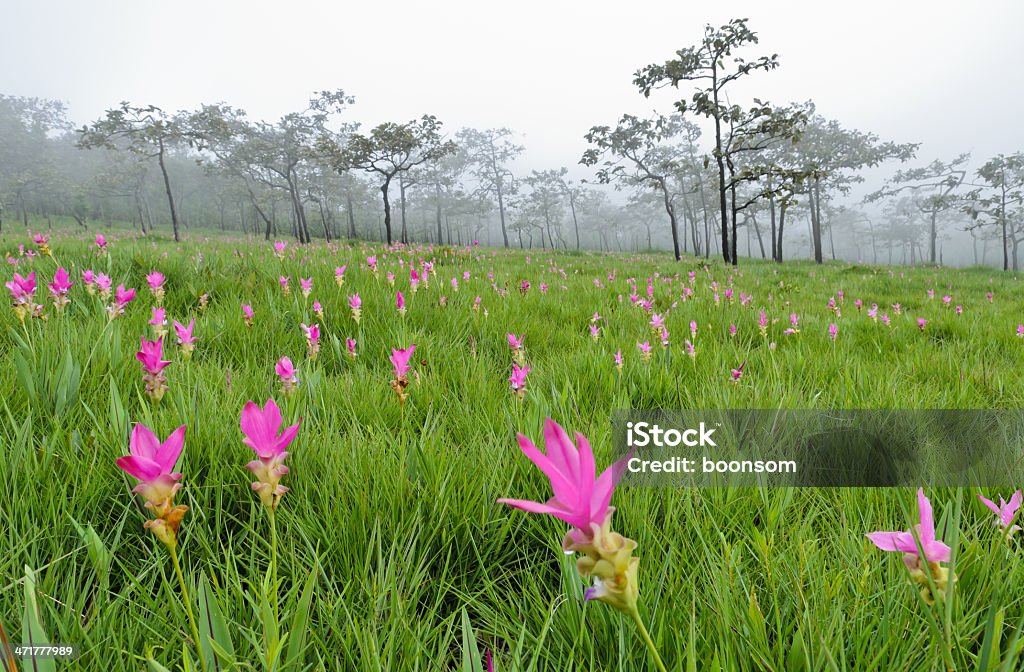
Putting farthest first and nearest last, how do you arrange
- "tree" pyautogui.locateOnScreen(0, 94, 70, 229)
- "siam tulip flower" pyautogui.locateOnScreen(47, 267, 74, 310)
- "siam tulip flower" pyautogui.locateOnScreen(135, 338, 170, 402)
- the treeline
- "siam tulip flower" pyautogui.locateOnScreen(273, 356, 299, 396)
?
"tree" pyautogui.locateOnScreen(0, 94, 70, 229), the treeline, "siam tulip flower" pyautogui.locateOnScreen(47, 267, 74, 310), "siam tulip flower" pyautogui.locateOnScreen(273, 356, 299, 396), "siam tulip flower" pyautogui.locateOnScreen(135, 338, 170, 402)

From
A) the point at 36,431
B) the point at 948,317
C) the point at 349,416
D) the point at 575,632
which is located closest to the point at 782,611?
the point at 575,632

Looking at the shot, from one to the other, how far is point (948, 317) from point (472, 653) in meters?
5.81

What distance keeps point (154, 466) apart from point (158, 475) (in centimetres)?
3

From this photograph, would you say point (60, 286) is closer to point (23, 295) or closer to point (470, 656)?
point (23, 295)

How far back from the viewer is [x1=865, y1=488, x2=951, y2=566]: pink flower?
608mm

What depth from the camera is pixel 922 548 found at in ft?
1.97

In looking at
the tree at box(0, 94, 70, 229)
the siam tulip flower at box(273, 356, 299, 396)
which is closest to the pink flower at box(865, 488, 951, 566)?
the siam tulip flower at box(273, 356, 299, 396)

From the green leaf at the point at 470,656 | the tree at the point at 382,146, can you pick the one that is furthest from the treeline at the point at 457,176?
the green leaf at the point at 470,656

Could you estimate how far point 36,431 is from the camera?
1485mm

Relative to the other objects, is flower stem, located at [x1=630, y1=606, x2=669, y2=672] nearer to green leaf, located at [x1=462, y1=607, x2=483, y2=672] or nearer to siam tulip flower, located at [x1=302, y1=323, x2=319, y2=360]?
green leaf, located at [x1=462, y1=607, x2=483, y2=672]

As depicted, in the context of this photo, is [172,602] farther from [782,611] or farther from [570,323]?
[570,323]

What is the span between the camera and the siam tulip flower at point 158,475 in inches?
24.9

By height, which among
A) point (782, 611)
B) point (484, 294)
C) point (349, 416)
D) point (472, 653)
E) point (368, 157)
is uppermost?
point (368, 157)

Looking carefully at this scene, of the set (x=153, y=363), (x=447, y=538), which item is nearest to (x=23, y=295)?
(x=153, y=363)
